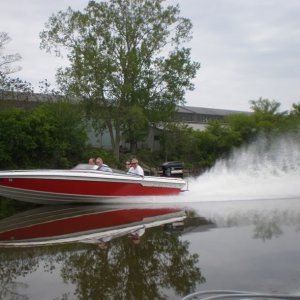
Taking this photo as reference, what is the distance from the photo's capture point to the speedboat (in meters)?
12.2

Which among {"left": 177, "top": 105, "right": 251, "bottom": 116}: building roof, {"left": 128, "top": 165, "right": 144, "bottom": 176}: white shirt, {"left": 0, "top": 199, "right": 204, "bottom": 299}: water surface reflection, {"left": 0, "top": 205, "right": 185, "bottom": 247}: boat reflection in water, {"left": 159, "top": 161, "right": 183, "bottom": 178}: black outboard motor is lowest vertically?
{"left": 159, "top": 161, "right": 183, "bottom": 178}: black outboard motor

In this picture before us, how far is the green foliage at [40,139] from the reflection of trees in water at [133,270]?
1206 centimetres

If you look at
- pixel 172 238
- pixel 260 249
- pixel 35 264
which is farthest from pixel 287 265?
pixel 35 264

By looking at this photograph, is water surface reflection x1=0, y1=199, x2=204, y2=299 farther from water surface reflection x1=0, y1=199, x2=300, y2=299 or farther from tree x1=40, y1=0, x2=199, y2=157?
tree x1=40, y1=0, x2=199, y2=157

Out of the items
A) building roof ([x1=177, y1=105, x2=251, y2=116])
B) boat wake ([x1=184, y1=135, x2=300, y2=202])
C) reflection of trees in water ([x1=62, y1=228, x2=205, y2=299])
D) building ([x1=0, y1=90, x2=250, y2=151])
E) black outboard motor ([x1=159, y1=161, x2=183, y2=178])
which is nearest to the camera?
reflection of trees in water ([x1=62, y1=228, x2=205, y2=299])

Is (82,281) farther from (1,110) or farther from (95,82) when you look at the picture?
(95,82)

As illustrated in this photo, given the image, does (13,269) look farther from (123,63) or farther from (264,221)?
(123,63)

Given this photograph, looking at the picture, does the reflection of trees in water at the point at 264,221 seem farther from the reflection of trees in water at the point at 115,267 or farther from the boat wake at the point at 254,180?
the boat wake at the point at 254,180

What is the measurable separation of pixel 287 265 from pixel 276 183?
10.7 meters

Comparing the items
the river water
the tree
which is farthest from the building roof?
the river water

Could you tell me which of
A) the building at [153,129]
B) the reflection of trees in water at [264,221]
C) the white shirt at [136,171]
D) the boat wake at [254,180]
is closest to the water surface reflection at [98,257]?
the reflection of trees in water at [264,221]

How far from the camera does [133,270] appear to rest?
Result: 5938 mm

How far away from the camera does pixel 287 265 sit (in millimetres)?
6188

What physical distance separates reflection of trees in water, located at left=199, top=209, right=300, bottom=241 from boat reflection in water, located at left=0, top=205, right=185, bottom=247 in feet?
3.68
